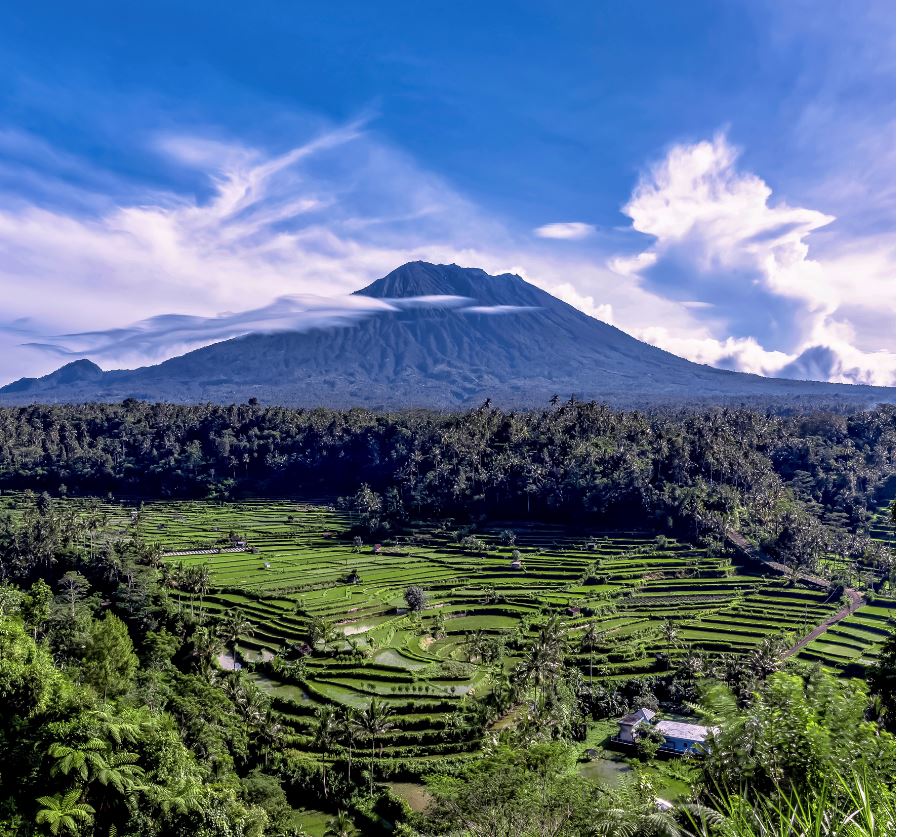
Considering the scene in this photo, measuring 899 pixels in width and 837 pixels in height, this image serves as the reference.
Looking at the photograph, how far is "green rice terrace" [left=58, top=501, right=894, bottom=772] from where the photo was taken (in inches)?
1199

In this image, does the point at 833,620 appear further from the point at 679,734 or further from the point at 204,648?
the point at 204,648

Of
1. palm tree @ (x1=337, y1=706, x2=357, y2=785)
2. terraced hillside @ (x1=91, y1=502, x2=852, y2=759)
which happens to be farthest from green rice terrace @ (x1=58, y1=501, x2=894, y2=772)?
palm tree @ (x1=337, y1=706, x2=357, y2=785)

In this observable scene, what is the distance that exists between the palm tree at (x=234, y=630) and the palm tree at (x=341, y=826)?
13.0 metres

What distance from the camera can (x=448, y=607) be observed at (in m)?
41.9

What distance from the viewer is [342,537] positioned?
200 feet

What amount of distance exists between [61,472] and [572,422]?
63931 mm

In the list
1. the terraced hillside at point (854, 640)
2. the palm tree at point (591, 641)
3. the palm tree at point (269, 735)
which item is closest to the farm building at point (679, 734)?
the palm tree at point (591, 641)

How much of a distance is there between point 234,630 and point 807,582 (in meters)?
38.3

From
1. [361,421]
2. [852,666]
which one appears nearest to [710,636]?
[852,666]

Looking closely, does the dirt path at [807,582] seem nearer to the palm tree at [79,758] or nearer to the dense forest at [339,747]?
the dense forest at [339,747]

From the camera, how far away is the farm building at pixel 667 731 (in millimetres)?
25484

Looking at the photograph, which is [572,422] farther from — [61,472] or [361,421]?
[61,472]

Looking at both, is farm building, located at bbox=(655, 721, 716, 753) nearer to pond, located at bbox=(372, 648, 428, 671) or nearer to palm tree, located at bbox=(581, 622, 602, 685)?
palm tree, located at bbox=(581, 622, 602, 685)

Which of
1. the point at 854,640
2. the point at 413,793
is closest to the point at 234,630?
the point at 413,793
